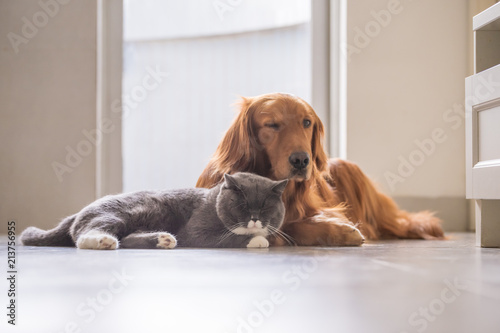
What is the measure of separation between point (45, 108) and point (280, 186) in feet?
6.45

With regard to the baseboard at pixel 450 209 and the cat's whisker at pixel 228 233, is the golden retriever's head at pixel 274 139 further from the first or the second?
the baseboard at pixel 450 209

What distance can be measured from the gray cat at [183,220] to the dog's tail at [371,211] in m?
0.60

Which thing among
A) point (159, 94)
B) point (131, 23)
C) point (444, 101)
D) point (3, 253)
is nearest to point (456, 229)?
point (444, 101)

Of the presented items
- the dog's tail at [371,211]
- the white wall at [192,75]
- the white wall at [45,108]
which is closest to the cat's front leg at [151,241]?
the dog's tail at [371,211]

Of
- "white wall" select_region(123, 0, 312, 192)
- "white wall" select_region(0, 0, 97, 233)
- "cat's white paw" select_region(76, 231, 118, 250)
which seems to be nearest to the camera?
"cat's white paw" select_region(76, 231, 118, 250)

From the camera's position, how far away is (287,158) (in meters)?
1.93

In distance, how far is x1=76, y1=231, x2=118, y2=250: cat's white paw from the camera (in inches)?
67.1

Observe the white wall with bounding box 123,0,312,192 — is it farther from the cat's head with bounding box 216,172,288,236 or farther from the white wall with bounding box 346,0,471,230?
the cat's head with bounding box 216,172,288,236

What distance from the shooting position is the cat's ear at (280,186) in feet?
6.00

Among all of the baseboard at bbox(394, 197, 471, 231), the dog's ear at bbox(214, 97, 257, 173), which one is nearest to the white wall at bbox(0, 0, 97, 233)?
the dog's ear at bbox(214, 97, 257, 173)

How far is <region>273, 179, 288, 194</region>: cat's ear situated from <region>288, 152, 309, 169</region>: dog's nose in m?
0.11

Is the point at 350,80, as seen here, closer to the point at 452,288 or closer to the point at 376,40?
the point at 376,40

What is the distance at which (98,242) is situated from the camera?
5.59 feet

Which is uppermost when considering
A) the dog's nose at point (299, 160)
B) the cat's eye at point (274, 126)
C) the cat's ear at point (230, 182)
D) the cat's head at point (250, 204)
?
the cat's eye at point (274, 126)
